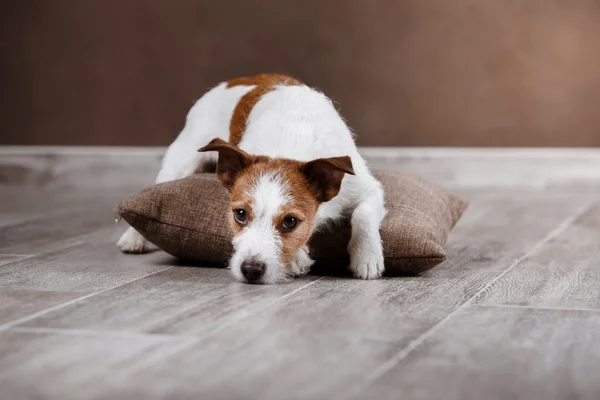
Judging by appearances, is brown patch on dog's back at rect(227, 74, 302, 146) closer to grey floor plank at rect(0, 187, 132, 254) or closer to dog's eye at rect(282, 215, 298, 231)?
dog's eye at rect(282, 215, 298, 231)

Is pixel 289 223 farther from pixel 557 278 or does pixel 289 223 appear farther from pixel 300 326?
pixel 557 278

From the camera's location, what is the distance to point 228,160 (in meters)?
2.57

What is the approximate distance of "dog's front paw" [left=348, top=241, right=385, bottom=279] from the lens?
8.59 ft

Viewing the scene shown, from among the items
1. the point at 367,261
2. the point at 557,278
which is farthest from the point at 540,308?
the point at 367,261

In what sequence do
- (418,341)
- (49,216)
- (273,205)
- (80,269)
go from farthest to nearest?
(49,216) < (80,269) < (273,205) < (418,341)

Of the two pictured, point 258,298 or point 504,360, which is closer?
point 504,360

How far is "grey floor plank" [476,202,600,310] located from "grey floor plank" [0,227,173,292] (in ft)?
3.35

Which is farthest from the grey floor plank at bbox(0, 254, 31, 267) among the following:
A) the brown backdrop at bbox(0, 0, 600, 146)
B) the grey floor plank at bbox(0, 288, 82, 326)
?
the brown backdrop at bbox(0, 0, 600, 146)

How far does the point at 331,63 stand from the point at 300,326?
3.19 m

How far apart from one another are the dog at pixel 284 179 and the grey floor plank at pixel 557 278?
0.38m

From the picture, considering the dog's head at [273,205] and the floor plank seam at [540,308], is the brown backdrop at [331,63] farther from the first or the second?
the floor plank seam at [540,308]

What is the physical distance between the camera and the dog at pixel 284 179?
2428 millimetres

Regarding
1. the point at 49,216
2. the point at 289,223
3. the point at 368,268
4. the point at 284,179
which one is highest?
the point at 284,179

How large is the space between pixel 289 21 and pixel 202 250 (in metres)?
2.56
